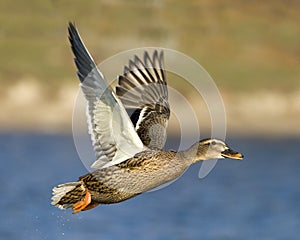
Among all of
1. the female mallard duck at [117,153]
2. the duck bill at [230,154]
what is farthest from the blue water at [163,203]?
the duck bill at [230,154]

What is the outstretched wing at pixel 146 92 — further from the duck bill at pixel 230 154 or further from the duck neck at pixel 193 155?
the duck bill at pixel 230 154

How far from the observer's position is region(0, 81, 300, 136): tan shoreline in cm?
3803

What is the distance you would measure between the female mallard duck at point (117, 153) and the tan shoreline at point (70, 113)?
25.8 metres

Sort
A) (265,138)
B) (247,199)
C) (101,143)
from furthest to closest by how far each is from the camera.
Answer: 1. (265,138)
2. (247,199)
3. (101,143)

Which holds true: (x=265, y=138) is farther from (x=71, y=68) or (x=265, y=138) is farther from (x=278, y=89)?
(x=71, y=68)

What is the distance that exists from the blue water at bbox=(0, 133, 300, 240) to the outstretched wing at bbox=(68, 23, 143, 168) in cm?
799

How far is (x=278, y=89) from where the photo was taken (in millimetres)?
43969

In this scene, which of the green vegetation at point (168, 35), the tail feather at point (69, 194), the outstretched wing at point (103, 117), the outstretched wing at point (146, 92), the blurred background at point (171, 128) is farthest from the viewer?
the green vegetation at point (168, 35)

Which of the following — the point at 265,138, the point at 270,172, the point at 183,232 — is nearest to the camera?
the point at 183,232

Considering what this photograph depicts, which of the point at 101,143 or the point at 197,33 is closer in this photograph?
the point at 101,143

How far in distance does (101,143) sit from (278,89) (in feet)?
108

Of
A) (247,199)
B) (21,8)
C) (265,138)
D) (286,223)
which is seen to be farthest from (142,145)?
(21,8)

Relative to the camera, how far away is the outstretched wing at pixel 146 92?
483 inches

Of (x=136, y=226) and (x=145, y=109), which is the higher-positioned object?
(x=145, y=109)
